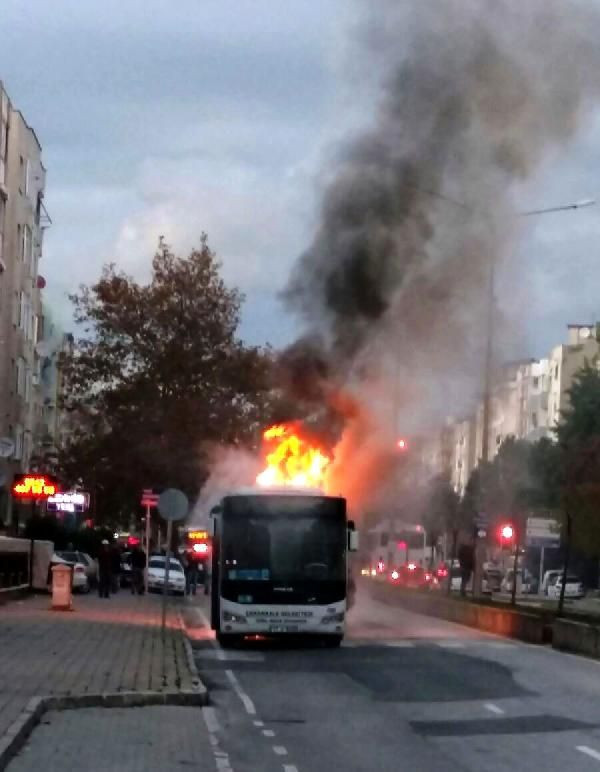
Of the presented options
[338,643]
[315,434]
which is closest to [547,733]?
[338,643]

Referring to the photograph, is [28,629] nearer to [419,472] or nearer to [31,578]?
[31,578]

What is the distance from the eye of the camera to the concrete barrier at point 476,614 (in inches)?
1340

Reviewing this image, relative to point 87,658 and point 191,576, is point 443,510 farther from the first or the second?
point 87,658

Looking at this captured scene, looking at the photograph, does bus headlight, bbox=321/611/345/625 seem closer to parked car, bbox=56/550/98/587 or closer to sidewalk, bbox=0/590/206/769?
sidewalk, bbox=0/590/206/769

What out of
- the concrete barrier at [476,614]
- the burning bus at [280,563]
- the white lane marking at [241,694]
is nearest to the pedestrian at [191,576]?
the concrete barrier at [476,614]

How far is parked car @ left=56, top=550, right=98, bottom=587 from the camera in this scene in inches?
2182

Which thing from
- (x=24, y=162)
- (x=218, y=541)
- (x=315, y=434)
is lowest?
(x=218, y=541)

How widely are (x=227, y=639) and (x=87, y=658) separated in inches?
292

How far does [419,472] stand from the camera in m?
79.3

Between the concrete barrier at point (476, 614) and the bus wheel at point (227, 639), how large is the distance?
6397 mm

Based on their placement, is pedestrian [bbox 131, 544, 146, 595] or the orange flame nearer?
the orange flame

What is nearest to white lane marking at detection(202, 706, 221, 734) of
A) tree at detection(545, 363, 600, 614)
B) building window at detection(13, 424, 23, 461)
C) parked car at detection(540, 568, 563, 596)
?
tree at detection(545, 363, 600, 614)

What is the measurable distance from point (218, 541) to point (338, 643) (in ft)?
9.81

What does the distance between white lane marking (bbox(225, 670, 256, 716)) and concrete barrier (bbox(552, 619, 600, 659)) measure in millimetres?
7409
